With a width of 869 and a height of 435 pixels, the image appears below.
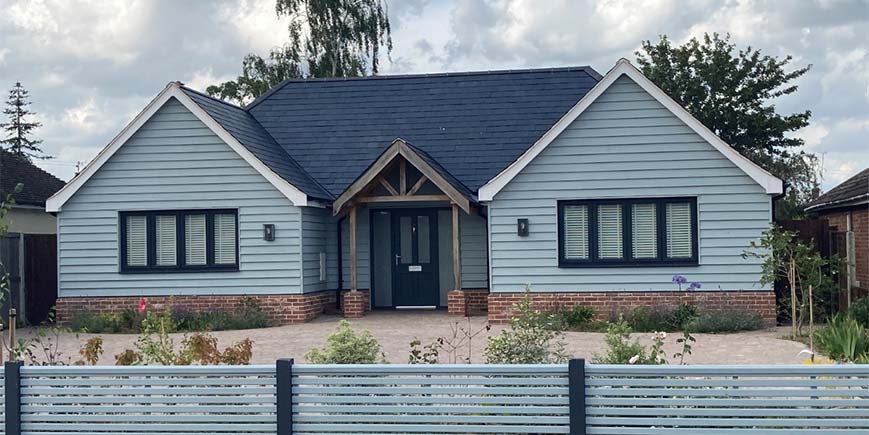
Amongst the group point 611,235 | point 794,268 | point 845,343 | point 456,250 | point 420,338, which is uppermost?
point 611,235

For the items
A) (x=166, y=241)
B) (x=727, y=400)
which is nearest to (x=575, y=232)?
(x=166, y=241)

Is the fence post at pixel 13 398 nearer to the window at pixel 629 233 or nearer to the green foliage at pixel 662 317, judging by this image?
the green foliage at pixel 662 317

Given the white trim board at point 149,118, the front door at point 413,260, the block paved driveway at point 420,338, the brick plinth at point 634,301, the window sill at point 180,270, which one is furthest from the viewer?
the front door at point 413,260

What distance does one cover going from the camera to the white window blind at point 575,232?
18.5 metres

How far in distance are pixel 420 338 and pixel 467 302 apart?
432 centimetres

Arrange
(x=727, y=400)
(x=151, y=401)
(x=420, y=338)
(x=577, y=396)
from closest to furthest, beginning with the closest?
(x=727, y=400)
(x=577, y=396)
(x=151, y=401)
(x=420, y=338)

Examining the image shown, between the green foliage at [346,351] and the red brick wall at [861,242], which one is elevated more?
the red brick wall at [861,242]

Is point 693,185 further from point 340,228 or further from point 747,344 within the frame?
point 340,228

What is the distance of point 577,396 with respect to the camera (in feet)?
24.1

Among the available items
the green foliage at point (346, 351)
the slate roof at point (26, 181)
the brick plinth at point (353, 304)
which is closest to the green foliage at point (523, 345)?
the green foliage at point (346, 351)

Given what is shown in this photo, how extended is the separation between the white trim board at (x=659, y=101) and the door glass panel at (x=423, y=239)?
329 centimetres

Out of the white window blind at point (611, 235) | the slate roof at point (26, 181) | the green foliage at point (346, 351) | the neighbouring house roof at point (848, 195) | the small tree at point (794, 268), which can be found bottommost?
the green foliage at point (346, 351)

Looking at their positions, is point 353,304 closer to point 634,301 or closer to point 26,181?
point 634,301

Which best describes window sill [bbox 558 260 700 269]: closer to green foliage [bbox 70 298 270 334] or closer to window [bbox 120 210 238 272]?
green foliage [bbox 70 298 270 334]
